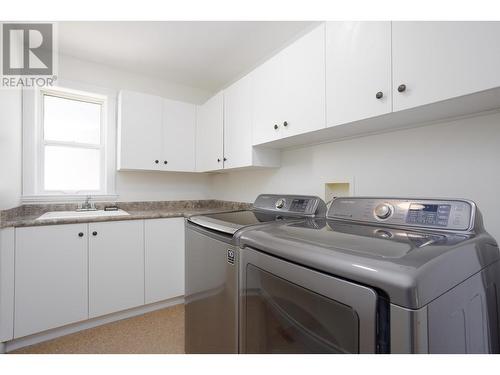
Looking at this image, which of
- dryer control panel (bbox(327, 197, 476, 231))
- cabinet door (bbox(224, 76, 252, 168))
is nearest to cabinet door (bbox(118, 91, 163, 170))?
cabinet door (bbox(224, 76, 252, 168))

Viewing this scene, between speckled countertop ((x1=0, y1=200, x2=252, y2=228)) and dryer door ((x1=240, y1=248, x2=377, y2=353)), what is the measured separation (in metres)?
0.93

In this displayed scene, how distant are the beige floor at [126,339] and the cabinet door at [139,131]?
141 cm

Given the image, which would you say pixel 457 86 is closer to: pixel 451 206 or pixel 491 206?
pixel 451 206

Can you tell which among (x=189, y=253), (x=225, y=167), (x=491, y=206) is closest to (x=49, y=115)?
(x=225, y=167)

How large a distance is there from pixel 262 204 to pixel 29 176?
213cm

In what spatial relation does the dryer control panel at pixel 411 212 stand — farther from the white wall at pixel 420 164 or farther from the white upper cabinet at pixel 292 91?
the white upper cabinet at pixel 292 91

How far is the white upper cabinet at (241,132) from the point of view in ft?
6.15

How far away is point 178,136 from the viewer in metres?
2.54

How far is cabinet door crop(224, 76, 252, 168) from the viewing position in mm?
1878

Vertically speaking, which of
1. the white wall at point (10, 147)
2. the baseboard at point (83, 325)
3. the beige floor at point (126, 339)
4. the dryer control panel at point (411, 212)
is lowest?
the beige floor at point (126, 339)

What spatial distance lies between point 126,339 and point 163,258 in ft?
2.13

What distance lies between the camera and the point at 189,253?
4.63 ft

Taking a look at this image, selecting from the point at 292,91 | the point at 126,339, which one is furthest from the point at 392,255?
the point at 126,339

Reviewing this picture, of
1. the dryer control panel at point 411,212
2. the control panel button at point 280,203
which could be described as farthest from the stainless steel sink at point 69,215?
the dryer control panel at point 411,212
